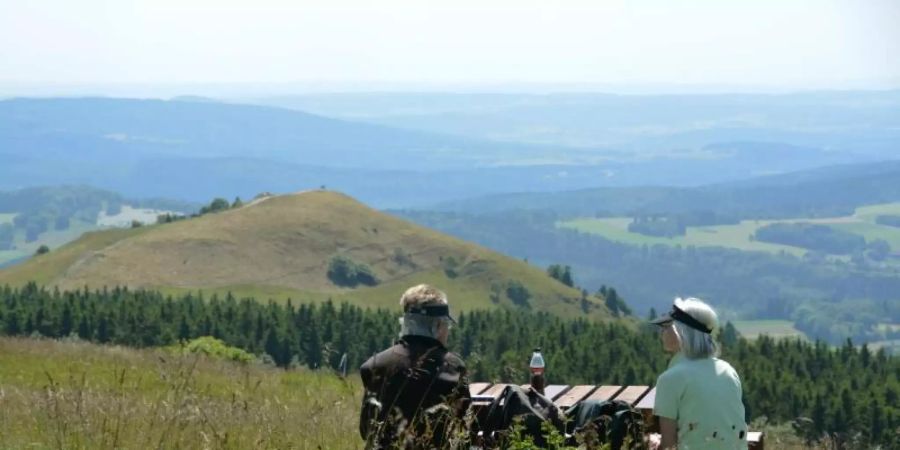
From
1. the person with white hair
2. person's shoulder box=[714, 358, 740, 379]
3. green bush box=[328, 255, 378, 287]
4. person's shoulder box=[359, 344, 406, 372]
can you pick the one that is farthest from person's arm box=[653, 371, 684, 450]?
green bush box=[328, 255, 378, 287]

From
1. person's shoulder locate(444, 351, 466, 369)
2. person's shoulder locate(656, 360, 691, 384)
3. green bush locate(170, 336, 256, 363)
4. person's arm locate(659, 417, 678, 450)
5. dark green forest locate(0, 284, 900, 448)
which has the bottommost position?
dark green forest locate(0, 284, 900, 448)

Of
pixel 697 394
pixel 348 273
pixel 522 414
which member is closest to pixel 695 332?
pixel 697 394

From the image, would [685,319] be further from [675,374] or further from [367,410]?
[367,410]

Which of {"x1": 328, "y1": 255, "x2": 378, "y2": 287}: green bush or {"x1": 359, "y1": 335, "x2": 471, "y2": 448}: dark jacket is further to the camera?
{"x1": 328, "y1": 255, "x2": 378, "y2": 287}: green bush

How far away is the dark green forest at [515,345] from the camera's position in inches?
2771

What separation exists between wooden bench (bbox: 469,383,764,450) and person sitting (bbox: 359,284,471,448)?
1.82 feet

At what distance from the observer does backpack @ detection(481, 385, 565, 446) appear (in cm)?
735

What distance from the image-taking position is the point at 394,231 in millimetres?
167625

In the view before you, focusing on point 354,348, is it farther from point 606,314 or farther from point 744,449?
point 744,449

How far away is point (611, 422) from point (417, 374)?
1.16 metres

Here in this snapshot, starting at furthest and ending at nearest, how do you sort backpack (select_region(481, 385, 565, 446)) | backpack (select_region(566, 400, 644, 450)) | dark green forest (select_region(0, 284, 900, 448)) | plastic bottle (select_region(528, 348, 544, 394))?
1. dark green forest (select_region(0, 284, 900, 448))
2. plastic bottle (select_region(528, 348, 544, 394))
3. backpack (select_region(481, 385, 565, 446))
4. backpack (select_region(566, 400, 644, 450))

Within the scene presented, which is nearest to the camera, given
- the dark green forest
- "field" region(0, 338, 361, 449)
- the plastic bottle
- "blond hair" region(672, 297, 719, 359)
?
"field" region(0, 338, 361, 449)

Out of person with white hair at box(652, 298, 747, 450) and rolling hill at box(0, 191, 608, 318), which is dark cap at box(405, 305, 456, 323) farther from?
rolling hill at box(0, 191, 608, 318)

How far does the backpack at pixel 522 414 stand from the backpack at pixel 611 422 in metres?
0.15
